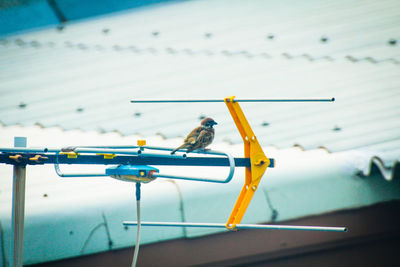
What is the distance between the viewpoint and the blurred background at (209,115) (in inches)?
116

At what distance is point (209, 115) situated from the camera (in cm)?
407

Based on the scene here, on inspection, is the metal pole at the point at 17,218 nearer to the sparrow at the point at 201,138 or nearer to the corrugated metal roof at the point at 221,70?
the sparrow at the point at 201,138

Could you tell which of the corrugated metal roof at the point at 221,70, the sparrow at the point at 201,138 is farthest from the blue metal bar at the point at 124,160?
the corrugated metal roof at the point at 221,70

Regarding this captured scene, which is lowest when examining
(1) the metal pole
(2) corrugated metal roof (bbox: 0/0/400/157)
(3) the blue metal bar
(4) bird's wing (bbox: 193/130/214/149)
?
(1) the metal pole

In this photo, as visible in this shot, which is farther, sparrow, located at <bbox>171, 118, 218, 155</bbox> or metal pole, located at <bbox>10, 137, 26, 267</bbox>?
sparrow, located at <bbox>171, 118, 218, 155</bbox>

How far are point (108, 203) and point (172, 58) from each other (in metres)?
2.48

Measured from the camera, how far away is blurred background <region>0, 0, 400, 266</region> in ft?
9.68

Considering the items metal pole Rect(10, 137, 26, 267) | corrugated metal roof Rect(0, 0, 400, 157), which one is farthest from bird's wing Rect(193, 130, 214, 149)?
metal pole Rect(10, 137, 26, 267)

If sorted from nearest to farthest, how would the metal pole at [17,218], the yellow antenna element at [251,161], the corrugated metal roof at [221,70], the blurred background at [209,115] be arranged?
the metal pole at [17,218], the yellow antenna element at [251,161], the blurred background at [209,115], the corrugated metal roof at [221,70]

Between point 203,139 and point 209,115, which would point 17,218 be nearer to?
point 203,139

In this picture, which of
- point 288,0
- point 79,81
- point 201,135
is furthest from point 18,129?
point 288,0

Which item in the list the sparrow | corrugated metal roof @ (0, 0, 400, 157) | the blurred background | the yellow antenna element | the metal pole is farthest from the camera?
corrugated metal roof @ (0, 0, 400, 157)

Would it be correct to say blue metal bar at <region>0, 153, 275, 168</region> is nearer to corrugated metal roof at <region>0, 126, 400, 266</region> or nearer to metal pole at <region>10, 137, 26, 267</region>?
metal pole at <region>10, 137, 26, 267</region>

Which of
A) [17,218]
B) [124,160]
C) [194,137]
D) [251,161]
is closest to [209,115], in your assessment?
[194,137]
